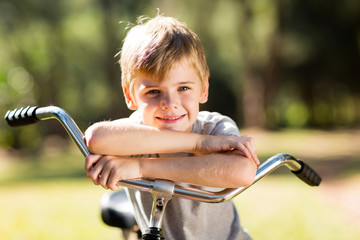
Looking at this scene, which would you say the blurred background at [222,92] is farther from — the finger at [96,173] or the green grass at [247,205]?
the finger at [96,173]

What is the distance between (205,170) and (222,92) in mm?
24922

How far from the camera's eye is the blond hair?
1.64 m

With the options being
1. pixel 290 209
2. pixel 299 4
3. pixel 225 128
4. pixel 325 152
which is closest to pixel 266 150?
pixel 325 152

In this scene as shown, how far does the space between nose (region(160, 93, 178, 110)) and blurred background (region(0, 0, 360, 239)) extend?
3513 mm

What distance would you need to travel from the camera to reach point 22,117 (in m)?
1.82

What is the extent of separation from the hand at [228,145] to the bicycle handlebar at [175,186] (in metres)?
0.13

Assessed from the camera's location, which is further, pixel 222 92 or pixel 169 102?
pixel 222 92

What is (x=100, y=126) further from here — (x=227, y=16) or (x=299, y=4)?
(x=299, y=4)

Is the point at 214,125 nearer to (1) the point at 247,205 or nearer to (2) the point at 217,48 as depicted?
(1) the point at 247,205

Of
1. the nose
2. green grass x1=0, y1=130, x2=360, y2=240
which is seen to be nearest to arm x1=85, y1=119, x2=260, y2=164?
the nose

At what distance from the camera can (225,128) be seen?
6.08ft

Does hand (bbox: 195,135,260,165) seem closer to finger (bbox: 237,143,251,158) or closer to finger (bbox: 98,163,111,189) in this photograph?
finger (bbox: 237,143,251,158)

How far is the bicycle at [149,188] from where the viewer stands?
1459mm

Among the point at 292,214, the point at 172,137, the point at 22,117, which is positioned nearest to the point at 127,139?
the point at 172,137
